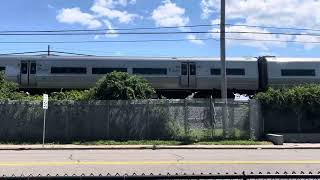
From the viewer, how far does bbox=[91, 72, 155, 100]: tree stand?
3012cm

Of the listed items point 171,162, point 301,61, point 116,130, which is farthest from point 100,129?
point 301,61

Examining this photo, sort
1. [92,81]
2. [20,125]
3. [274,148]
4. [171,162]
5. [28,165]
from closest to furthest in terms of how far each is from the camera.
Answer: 1. [28,165]
2. [171,162]
3. [274,148]
4. [20,125]
5. [92,81]

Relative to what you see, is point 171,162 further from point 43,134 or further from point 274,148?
point 43,134

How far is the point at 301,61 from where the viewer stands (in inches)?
1601

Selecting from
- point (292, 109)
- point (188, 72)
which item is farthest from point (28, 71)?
point (292, 109)

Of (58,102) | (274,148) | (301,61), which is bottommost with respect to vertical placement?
Result: (274,148)

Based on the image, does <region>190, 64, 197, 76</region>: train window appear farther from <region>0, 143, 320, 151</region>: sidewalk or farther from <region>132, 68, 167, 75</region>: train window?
<region>0, 143, 320, 151</region>: sidewalk

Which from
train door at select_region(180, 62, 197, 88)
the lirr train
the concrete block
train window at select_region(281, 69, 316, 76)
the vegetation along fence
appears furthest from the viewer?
train window at select_region(281, 69, 316, 76)

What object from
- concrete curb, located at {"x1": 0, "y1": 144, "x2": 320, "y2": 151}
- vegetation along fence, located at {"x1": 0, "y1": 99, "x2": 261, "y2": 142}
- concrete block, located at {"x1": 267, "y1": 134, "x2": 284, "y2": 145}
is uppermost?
vegetation along fence, located at {"x1": 0, "y1": 99, "x2": 261, "y2": 142}

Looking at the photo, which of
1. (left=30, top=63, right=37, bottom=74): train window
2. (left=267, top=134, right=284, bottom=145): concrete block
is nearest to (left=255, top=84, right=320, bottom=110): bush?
(left=267, top=134, right=284, bottom=145): concrete block

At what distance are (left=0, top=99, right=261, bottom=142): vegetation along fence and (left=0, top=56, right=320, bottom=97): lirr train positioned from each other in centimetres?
1025

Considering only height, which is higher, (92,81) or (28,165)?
(92,81)

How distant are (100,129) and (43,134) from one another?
3.14 metres

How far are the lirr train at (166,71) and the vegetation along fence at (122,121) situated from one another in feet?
33.6
